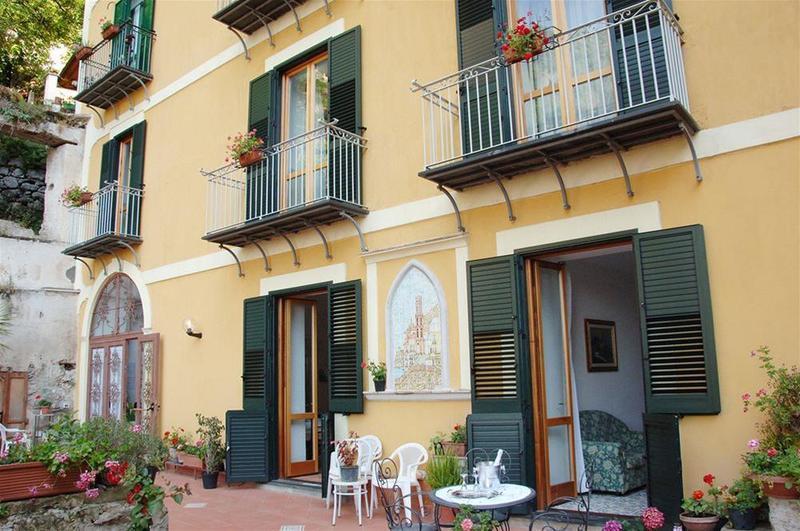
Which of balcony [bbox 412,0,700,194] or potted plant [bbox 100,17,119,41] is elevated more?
potted plant [bbox 100,17,119,41]

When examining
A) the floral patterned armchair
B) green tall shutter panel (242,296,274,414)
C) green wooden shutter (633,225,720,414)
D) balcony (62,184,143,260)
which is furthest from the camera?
balcony (62,184,143,260)

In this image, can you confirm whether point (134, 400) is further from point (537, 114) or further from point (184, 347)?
point (537, 114)

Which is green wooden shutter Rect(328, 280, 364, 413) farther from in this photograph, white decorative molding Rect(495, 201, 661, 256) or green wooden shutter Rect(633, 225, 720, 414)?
green wooden shutter Rect(633, 225, 720, 414)

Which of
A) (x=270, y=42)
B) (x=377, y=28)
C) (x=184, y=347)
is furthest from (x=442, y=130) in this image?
(x=184, y=347)

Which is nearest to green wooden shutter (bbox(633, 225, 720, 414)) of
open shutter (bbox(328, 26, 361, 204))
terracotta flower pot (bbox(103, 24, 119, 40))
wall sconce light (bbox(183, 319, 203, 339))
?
open shutter (bbox(328, 26, 361, 204))

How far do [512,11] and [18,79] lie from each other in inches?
618

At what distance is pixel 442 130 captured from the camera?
706 cm

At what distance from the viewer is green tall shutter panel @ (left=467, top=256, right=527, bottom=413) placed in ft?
20.5

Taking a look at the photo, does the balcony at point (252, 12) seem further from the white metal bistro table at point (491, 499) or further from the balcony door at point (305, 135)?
the white metal bistro table at point (491, 499)

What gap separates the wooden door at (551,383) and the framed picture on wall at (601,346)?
180 cm

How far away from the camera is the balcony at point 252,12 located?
915 centimetres

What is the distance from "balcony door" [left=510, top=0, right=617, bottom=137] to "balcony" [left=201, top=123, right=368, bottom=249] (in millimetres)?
2217

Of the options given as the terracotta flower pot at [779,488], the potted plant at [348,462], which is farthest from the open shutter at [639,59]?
the potted plant at [348,462]

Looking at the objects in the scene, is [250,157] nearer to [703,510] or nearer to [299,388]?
[299,388]
